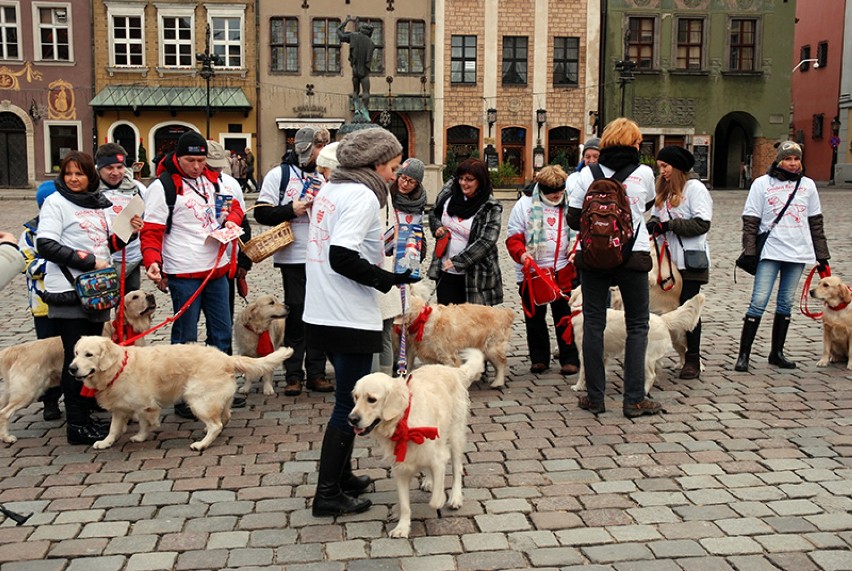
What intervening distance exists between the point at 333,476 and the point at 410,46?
1377 inches

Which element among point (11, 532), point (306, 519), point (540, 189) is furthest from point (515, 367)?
point (11, 532)

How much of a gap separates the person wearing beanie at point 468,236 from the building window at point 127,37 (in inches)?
1265

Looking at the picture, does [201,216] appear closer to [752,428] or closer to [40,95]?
[752,428]

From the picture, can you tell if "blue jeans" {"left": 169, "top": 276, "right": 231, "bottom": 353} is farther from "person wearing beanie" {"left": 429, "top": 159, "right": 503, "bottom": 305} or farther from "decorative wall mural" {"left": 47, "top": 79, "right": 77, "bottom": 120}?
"decorative wall mural" {"left": 47, "top": 79, "right": 77, "bottom": 120}

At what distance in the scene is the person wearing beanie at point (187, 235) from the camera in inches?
243

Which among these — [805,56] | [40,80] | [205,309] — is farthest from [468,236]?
[805,56]

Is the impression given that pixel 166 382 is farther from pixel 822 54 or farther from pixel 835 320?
pixel 822 54

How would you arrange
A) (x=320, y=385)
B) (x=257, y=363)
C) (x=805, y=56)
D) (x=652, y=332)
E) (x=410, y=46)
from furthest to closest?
→ (x=805, y=56) < (x=410, y=46) < (x=320, y=385) < (x=652, y=332) < (x=257, y=363)

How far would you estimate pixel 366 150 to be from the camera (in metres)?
4.48

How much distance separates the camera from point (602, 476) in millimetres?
5199

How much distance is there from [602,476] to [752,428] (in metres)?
1.50

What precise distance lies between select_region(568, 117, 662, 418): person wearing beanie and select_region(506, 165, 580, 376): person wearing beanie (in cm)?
111

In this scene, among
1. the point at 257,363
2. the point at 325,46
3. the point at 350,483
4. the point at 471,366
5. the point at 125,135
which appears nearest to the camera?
the point at 350,483

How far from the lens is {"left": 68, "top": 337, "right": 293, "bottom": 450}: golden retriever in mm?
5781
